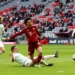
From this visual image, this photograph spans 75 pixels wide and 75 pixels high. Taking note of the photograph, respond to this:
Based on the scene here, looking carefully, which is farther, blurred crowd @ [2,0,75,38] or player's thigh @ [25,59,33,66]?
blurred crowd @ [2,0,75,38]

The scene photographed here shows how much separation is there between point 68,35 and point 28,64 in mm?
37830

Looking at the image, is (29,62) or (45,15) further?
(45,15)

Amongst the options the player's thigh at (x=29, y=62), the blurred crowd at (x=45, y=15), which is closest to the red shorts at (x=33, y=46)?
the player's thigh at (x=29, y=62)

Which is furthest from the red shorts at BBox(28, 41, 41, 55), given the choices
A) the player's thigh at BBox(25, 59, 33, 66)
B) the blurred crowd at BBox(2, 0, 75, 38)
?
the blurred crowd at BBox(2, 0, 75, 38)

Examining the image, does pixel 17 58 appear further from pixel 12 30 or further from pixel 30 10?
pixel 30 10

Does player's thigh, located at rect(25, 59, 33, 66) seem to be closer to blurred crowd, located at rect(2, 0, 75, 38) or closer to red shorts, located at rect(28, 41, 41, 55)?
red shorts, located at rect(28, 41, 41, 55)

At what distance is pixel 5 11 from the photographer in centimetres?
6862

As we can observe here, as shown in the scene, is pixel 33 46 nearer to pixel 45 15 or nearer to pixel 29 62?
pixel 29 62

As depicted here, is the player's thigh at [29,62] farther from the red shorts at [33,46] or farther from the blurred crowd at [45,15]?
the blurred crowd at [45,15]

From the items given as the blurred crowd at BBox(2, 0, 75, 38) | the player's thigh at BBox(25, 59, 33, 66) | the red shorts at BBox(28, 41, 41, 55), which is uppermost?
the red shorts at BBox(28, 41, 41, 55)

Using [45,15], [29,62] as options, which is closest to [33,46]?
[29,62]

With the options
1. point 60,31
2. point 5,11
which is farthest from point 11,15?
point 60,31

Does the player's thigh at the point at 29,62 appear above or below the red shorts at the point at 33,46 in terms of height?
below

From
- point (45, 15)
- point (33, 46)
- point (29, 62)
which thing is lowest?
point (45, 15)
